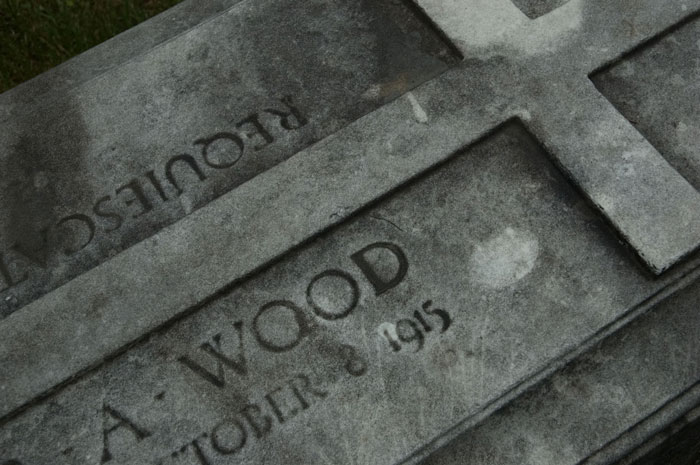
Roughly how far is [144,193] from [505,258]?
4.20ft

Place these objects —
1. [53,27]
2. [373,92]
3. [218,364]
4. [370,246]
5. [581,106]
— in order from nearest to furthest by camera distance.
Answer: [218,364] < [370,246] < [581,106] < [373,92] < [53,27]

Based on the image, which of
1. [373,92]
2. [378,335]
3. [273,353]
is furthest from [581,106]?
[273,353]

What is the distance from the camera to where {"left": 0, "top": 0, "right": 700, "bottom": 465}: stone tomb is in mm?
2270

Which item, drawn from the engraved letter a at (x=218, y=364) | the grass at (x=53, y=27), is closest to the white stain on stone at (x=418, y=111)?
the engraved letter a at (x=218, y=364)

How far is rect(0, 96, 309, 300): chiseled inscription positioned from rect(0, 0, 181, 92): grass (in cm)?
169

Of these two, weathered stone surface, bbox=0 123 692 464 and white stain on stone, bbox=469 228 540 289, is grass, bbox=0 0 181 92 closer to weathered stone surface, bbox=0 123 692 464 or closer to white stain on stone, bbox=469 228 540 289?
weathered stone surface, bbox=0 123 692 464

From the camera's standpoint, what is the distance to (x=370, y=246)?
98.1 inches

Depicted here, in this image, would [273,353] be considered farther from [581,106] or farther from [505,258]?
[581,106]

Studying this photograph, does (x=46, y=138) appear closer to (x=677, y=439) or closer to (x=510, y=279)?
(x=510, y=279)

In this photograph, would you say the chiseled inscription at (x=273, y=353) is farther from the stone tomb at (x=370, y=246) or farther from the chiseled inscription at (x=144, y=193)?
the chiseled inscription at (x=144, y=193)

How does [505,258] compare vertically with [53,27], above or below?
below

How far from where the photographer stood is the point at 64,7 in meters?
4.18

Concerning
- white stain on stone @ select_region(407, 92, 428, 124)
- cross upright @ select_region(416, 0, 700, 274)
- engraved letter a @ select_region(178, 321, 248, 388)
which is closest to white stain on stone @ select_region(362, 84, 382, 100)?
white stain on stone @ select_region(407, 92, 428, 124)

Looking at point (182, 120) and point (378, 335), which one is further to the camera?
point (182, 120)
